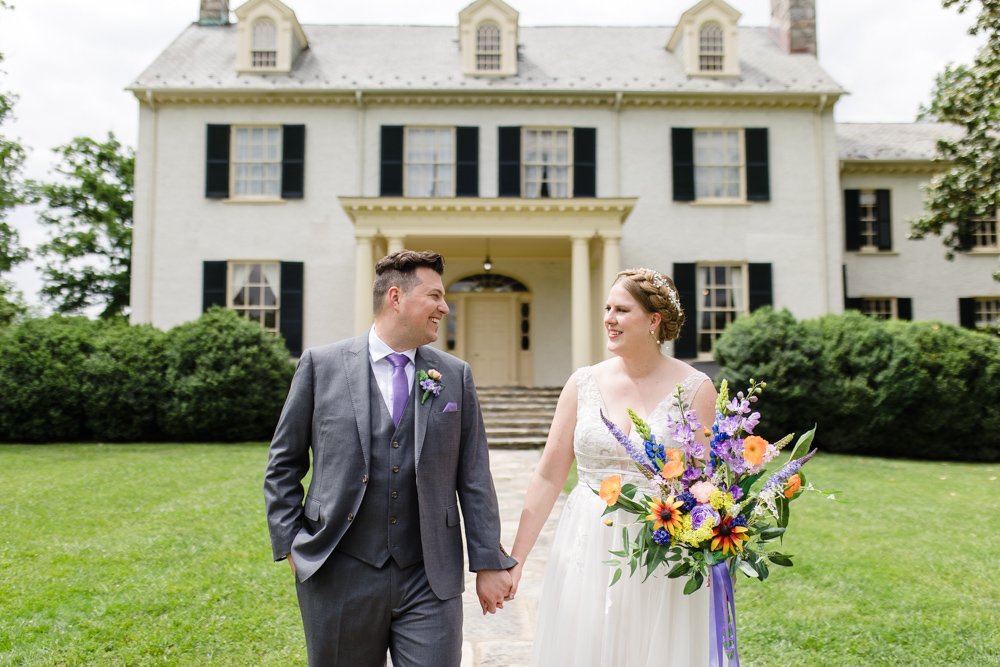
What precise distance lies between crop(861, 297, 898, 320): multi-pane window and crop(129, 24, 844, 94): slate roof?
5.76 meters

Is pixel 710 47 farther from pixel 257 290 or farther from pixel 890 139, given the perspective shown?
pixel 257 290

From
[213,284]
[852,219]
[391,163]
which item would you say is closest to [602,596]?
[391,163]

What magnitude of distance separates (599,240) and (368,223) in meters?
5.01

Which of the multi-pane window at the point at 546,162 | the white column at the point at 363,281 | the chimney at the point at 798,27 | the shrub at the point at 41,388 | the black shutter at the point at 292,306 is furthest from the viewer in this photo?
the chimney at the point at 798,27

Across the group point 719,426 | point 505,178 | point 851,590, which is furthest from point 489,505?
point 505,178

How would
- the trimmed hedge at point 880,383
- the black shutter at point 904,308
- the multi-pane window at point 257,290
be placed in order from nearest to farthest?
the trimmed hedge at point 880,383 → the multi-pane window at point 257,290 → the black shutter at point 904,308

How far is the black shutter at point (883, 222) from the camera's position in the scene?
18.6m

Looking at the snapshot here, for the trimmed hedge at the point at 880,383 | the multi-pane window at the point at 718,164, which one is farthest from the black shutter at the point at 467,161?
the trimmed hedge at the point at 880,383

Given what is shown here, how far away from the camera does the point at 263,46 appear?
17.0 m

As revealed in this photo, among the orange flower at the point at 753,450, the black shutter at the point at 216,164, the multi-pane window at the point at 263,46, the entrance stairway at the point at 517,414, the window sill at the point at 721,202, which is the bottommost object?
the entrance stairway at the point at 517,414

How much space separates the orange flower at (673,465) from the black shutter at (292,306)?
14.7 meters

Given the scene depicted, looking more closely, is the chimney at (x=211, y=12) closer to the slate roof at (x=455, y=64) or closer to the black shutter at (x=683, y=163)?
the slate roof at (x=455, y=64)

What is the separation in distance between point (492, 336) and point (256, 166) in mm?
6940

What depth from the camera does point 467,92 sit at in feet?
53.7
